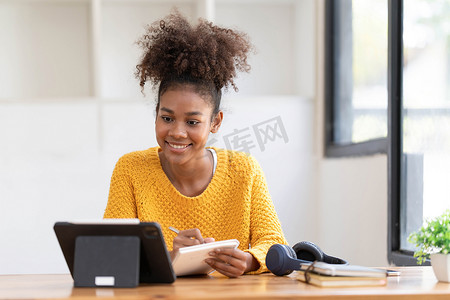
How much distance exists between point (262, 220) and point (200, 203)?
0.67ft

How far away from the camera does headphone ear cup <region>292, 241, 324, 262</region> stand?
166 cm

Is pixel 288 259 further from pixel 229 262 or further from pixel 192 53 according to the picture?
pixel 192 53

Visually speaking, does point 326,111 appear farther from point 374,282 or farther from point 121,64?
point 374,282

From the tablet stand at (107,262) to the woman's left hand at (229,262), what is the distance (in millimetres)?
267

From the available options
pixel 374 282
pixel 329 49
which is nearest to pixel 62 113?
pixel 329 49

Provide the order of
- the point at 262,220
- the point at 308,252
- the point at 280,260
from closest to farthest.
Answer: the point at 280,260 < the point at 308,252 < the point at 262,220

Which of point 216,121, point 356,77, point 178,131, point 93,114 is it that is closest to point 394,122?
point 356,77

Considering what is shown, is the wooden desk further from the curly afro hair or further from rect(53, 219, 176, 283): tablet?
the curly afro hair

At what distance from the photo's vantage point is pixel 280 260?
1582 millimetres

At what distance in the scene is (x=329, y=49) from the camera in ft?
11.0

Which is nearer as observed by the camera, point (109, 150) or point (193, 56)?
point (193, 56)

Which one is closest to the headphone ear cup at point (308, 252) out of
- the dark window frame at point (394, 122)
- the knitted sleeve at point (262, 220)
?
the knitted sleeve at point (262, 220)

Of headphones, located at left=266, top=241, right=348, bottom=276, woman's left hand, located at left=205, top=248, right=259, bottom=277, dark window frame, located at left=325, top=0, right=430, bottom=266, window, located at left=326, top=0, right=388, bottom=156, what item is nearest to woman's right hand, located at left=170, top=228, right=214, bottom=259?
woman's left hand, located at left=205, top=248, right=259, bottom=277

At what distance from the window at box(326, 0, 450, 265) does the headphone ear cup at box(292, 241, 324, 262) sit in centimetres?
82
